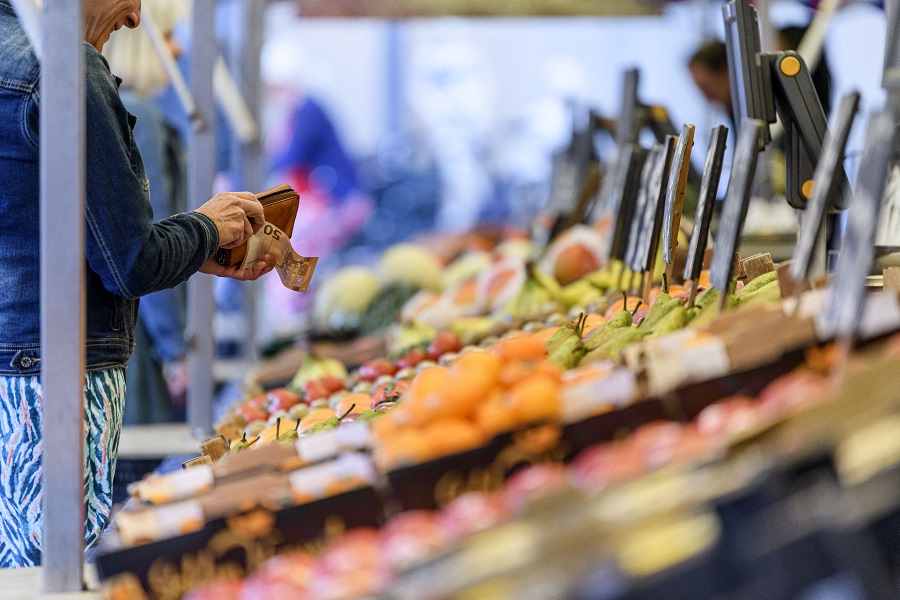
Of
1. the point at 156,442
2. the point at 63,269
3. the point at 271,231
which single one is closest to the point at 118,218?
the point at 63,269

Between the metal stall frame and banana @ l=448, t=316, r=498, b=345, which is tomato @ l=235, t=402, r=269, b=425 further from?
the metal stall frame

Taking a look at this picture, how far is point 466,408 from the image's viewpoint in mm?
1314

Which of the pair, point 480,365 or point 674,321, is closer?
point 480,365

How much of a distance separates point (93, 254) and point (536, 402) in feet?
2.74

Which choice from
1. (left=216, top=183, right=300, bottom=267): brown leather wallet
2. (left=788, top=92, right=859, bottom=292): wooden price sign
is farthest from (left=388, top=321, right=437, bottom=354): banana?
(left=788, top=92, right=859, bottom=292): wooden price sign

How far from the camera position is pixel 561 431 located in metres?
1.23

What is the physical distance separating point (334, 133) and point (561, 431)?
28.1ft

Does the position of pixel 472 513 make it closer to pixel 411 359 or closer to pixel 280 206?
pixel 280 206

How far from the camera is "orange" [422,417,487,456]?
4.05ft

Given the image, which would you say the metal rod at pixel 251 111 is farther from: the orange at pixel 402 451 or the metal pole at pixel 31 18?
the orange at pixel 402 451

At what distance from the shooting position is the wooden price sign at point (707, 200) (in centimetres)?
173

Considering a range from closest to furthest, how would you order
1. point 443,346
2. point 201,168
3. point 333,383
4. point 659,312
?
point 659,312 → point 333,383 → point 443,346 → point 201,168

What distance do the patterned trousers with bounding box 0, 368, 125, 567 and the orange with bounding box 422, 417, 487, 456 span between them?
0.85 metres

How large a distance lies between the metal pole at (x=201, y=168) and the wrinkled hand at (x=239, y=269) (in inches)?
45.6
